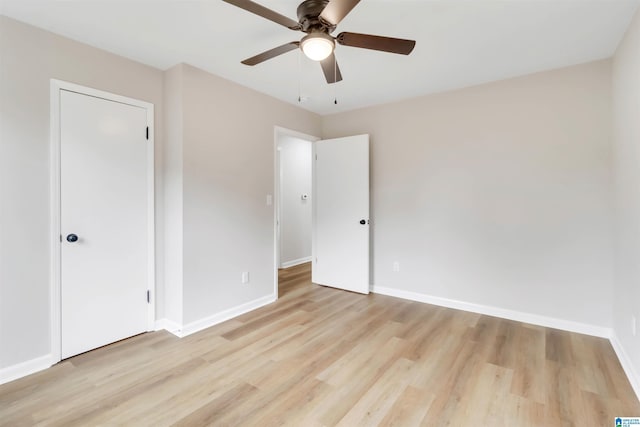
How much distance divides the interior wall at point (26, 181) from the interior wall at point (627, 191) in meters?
4.00

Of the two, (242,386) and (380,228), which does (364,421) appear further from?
(380,228)

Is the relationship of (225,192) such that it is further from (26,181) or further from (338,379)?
(338,379)

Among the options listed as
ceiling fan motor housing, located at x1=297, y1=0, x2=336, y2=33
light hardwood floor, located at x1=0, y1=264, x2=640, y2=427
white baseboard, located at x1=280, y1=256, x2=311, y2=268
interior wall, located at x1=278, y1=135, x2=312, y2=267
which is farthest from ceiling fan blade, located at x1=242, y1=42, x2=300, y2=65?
white baseboard, located at x1=280, y1=256, x2=311, y2=268

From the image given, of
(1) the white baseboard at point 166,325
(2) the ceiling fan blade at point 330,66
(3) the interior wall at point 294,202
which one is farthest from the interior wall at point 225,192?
(3) the interior wall at point 294,202

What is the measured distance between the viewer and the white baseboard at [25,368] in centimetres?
200

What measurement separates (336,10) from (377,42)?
0.34 m

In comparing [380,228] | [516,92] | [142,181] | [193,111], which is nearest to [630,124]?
[516,92]

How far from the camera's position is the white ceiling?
1902 millimetres

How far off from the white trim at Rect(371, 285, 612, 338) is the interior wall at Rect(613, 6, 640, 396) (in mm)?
205

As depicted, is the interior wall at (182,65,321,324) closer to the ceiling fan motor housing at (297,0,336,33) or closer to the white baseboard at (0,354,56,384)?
the white baseboard at (0,354,56,384)

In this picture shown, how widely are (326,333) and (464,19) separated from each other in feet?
8.85

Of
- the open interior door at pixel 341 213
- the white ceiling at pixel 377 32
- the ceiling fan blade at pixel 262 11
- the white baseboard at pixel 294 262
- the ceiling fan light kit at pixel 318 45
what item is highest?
the white ceiling at pixel 377 32

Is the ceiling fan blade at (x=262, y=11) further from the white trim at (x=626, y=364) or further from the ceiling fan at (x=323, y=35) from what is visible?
the white trim at (x=626, y=364)

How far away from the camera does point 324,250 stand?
166 inches
